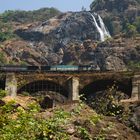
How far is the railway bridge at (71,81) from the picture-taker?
3012 inches

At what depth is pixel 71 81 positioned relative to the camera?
7725 centimetres

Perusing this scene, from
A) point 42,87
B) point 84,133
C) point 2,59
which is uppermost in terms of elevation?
point 2,59

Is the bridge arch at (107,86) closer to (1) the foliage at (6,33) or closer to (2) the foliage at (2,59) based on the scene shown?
(2) the foliage at (2,59)

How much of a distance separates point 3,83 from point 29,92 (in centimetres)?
510

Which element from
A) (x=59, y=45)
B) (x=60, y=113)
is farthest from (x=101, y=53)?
(x=60, y=113)

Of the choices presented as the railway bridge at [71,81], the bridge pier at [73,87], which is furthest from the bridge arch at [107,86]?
the bridge pier at [73,87]

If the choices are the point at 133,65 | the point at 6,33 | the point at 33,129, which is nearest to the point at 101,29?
the point at 6,33

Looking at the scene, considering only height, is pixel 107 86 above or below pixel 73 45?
below

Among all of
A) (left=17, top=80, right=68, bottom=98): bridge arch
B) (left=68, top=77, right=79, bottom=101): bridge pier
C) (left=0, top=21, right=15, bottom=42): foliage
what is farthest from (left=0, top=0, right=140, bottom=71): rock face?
(left=68, top=77, right=79, bottom=101): bridge pier

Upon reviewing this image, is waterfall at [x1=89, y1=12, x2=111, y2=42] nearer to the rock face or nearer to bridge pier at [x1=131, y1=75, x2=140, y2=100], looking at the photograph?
the rock face

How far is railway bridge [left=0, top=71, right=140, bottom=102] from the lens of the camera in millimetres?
76500

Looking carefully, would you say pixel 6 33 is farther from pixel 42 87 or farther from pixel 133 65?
pixel 42 87

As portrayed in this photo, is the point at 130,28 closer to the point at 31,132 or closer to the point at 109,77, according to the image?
the point at 109,77

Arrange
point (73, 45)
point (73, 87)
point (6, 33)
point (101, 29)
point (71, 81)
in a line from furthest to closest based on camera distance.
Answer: point (6, 33) → point (101, 29) → point (73, 45) → point (71, 81) → point (73, 87)
